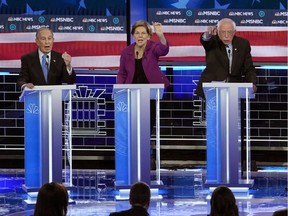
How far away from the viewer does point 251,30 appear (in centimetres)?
1191

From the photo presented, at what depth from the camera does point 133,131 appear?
28.3ft

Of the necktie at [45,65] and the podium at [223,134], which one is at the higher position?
the necktie at [45,65]

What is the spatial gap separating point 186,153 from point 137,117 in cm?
409

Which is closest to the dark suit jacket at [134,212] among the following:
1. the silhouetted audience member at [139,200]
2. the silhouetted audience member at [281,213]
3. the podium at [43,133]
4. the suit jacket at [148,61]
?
the silhouetted audience member at [139,200]

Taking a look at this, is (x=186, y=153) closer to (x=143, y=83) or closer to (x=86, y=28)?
(x=86, y=28)

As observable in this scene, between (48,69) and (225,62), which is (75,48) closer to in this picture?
(48,69)

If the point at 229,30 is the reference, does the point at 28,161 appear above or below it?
below

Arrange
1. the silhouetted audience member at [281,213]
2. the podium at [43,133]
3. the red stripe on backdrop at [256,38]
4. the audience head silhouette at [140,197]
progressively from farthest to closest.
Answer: the red stripe on backdrop at [256,38], the podium at [43,133], the audience head silhouette at [140,197], the silhouetted audience member at [281,213]

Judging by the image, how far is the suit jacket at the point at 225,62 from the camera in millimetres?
9016

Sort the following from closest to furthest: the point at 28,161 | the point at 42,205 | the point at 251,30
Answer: the point at 42,205
the point at 28,161
the point at 251,30

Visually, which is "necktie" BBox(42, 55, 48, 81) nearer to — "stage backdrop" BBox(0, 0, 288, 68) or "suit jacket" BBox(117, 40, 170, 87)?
"suit jacket" BBox(117, 40, 170, 87)

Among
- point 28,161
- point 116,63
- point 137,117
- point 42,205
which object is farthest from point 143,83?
point 42,205

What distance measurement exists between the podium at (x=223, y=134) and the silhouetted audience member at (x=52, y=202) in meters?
3.64

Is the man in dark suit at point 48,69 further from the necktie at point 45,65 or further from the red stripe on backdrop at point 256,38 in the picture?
the red stripe on backdrop at point 256,38
